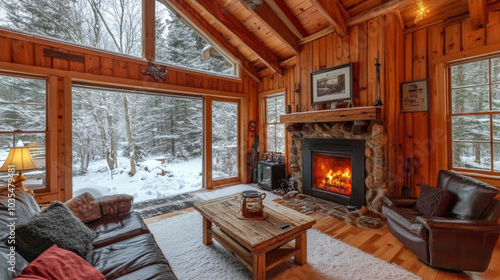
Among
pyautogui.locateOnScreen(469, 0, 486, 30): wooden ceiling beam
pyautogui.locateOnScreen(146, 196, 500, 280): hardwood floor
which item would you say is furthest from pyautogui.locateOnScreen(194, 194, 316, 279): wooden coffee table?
pyautogui.locateOnScreen(469, 0, 486, 30): wooden ceiling beam

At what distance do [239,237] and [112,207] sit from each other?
1.46 m

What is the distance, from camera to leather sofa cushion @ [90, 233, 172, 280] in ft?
4.46

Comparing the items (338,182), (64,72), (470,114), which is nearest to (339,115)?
(338,182)

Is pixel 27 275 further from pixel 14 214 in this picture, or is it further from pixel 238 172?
pixel 238 172

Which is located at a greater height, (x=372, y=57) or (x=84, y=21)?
(x=84, y=21)

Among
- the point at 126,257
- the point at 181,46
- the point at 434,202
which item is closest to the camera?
the point at 126,257

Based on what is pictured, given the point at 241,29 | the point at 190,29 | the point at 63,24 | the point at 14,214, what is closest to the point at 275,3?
the point at 241,29

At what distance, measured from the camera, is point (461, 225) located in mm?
1754

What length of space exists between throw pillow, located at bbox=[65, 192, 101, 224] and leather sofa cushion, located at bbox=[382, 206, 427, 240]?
3.07 metres

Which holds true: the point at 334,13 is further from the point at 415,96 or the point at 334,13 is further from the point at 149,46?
the point at 149,46

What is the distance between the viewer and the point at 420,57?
310cm

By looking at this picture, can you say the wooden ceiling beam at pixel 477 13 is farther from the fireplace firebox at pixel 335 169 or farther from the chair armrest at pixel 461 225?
the chair armrest at pixel 461 225

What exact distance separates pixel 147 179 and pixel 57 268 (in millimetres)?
3420

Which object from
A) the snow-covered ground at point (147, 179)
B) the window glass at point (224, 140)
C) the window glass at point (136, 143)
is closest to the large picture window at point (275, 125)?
the window glass at point (224, 140)
